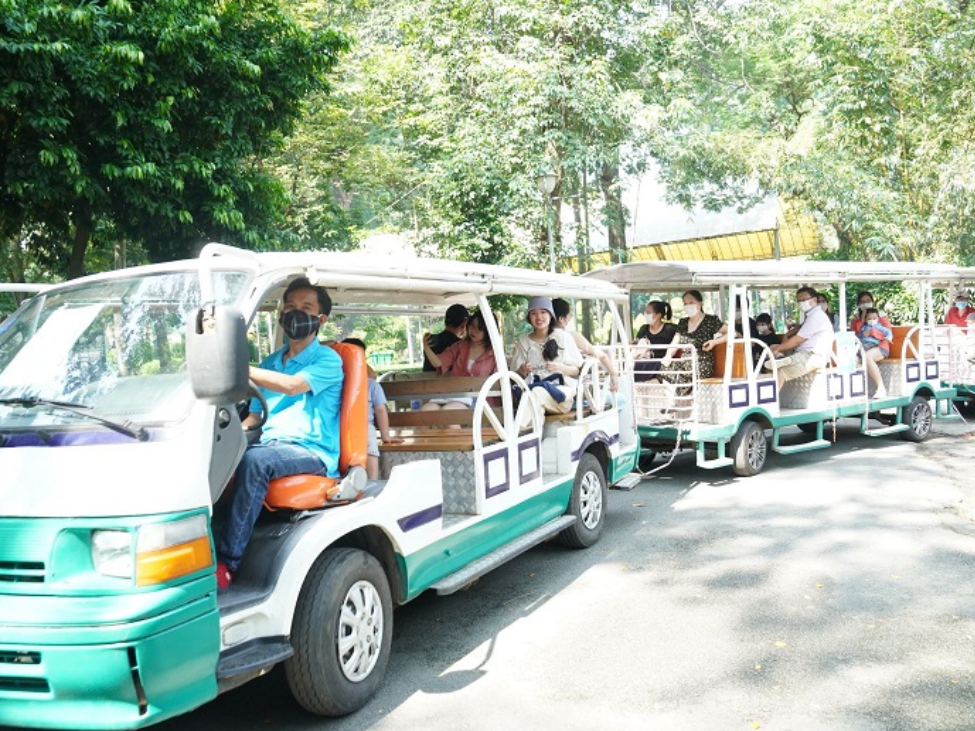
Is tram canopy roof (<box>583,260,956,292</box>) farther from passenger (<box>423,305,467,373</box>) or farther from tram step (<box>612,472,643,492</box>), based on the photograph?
tram step (<box>612,472,643,492</box>)

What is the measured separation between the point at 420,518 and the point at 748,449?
6.10 meters

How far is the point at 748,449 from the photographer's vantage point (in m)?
9.74

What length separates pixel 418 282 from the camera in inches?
189

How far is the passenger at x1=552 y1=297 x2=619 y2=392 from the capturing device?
7582mm

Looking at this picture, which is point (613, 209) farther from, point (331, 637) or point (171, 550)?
point (171, 550)

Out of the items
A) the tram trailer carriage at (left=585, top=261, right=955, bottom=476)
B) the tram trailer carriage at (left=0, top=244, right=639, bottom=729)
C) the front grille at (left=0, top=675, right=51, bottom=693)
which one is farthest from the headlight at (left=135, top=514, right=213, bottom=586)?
the tram trailer carriage at (left=585, top=261, right=955, bottom=476)

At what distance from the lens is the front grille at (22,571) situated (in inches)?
121

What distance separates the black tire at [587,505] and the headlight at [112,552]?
4.16 m

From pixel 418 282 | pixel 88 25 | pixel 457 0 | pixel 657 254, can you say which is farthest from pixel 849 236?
pixel 418 282

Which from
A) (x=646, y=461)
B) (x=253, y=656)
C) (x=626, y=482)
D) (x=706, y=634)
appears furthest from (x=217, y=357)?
(x=646, y=461)

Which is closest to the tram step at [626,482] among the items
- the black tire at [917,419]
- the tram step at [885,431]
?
the tram step at [885,431]

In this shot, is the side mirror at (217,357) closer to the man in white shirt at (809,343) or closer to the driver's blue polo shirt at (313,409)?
the driver's blue polo shirt at (313,409)

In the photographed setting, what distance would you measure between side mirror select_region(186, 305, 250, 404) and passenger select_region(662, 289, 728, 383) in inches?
280

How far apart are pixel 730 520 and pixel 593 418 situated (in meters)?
1.69
